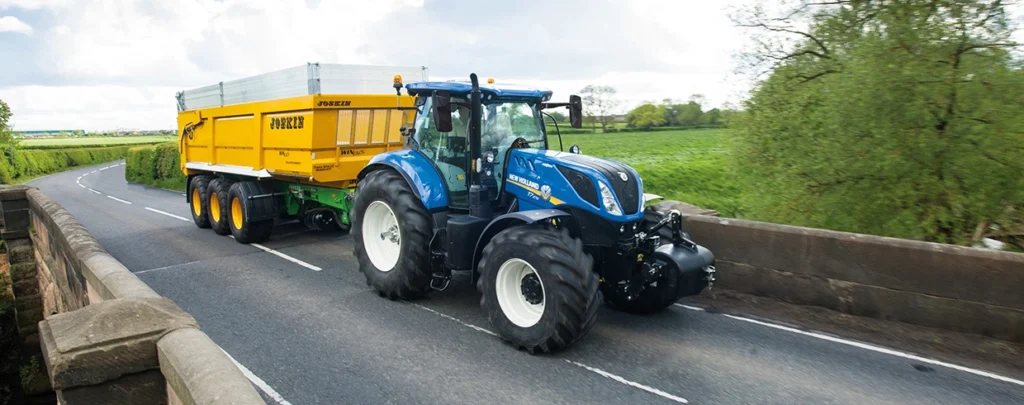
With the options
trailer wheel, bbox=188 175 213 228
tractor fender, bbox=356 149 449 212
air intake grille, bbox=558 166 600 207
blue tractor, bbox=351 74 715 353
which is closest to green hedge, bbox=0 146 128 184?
trailer wheel, bbox=188 175 213 228

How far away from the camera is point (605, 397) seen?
4.59 m

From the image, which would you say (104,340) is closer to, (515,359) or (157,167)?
(515,359)

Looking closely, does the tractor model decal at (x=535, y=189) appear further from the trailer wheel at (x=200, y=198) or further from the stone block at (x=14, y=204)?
the stone block at (x=14, y=204)

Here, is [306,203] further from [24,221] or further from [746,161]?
[746,161]

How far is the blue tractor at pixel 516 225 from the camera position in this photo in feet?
17.3

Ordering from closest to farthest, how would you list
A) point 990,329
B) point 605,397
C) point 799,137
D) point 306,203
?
point 605,397
point 990,329
point 799,137
point 306,203

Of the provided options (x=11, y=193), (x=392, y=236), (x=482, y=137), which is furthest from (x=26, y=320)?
(x=482, y=137)

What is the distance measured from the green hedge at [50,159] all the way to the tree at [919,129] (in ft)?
95.5

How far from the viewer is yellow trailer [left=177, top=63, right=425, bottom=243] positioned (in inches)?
351

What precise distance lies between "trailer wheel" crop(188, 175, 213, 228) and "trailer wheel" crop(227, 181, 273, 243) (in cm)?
128

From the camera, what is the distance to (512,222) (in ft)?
19.4

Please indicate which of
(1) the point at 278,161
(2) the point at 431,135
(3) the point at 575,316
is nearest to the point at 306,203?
(1) the point at 278,161

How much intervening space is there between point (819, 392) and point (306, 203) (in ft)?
28.0

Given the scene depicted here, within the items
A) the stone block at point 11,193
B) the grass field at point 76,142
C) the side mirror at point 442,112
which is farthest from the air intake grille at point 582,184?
the grass field at point 76,142
